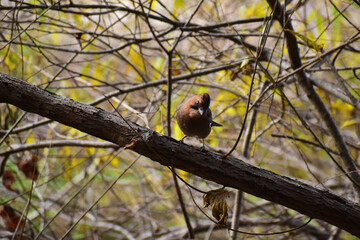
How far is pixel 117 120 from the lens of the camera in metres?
2.25

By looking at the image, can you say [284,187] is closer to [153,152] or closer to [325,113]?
[153,152]

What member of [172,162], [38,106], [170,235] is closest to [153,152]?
[172,162]

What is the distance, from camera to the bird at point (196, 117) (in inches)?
122

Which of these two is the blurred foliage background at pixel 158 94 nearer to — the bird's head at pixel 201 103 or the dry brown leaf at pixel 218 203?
the bird's head at pixel 201 103

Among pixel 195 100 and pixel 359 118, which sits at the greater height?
pixel 359 118

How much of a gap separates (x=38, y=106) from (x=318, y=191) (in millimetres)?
1735

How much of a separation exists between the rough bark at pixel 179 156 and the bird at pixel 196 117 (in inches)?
31.1

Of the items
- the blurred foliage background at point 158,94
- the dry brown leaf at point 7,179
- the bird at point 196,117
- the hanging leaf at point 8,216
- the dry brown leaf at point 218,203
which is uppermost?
the blurred foliage background at point 158,94

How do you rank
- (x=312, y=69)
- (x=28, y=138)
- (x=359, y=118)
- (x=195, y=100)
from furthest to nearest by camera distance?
1. (x=359, y=118)
2. (x=28, y=138)
3. (x=312, y=69)
4. (x=195, y=100)

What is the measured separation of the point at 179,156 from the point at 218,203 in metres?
0.36

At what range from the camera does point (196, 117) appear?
315 cm

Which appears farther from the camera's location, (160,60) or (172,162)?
(160,60)

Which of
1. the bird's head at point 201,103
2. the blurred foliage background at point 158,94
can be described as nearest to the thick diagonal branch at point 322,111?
the blurred foliage background at point 158,94

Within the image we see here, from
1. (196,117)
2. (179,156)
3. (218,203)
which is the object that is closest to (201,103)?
(196,117)
